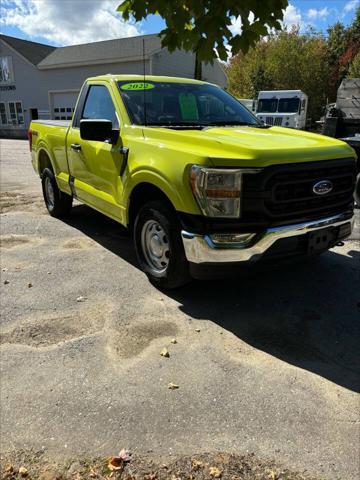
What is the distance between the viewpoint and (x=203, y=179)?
3.26m

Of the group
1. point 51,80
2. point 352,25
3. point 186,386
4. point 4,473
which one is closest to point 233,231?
point 186,386

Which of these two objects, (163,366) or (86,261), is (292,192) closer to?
(163,366)

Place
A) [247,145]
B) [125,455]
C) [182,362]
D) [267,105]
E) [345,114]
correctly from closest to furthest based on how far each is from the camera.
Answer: [125,455] < [182,362] < [247,145] < [345,114] < [267,105]

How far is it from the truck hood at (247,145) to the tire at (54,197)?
3.03 metres

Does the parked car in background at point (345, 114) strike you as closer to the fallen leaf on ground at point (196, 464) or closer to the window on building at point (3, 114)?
the fallen leaf on ground at point (196, 464)

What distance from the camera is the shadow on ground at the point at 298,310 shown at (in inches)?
Result: 126

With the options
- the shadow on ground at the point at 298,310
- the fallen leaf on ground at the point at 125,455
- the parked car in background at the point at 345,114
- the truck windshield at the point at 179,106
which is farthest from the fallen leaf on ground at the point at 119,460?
the parked car in background at the point at 345,114

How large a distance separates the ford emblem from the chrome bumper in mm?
329

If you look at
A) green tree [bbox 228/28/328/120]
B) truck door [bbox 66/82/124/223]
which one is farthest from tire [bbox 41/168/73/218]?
green tree [bbox 228/28/328/120]

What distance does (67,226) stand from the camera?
21.4 ft

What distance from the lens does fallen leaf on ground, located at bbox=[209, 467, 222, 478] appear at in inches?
85.8

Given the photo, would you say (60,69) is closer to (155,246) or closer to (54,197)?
(54,197)

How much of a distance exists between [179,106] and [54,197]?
293 centimetres

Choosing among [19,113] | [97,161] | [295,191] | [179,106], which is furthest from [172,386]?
[19,113]
